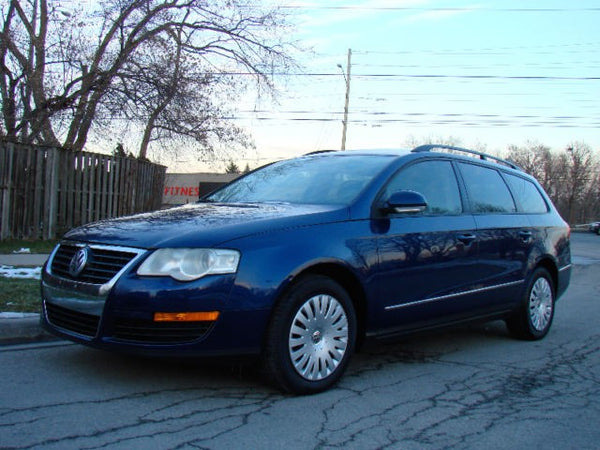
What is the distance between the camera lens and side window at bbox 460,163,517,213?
5610 millimetres

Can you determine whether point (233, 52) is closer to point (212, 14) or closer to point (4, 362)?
point (212, 14)

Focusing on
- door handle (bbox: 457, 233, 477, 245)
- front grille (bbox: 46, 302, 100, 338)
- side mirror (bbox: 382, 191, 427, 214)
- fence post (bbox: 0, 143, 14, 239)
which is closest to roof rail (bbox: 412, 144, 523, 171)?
door handle (bbox: 457, 233, 477, 245)

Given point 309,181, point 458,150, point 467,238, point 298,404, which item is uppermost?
point 458,150

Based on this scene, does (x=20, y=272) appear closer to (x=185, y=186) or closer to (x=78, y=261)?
(x=78, y=261)

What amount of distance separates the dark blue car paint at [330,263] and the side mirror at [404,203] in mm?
103

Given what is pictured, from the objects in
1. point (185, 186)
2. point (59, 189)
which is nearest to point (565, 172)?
point (185, 186)

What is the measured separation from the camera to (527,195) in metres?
A: 6.54

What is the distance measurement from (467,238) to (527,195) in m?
1.70

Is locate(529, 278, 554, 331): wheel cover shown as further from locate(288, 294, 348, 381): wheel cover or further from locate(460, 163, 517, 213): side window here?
locate(288, 294, 348, 381): wheel cover

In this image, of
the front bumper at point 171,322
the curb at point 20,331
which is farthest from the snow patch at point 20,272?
the front bumper at point 171,322

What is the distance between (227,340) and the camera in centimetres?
369

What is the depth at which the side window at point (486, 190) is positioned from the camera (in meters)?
5.61

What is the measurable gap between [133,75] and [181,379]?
42.1 ft

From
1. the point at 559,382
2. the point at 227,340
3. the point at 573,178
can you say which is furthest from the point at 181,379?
the point at 573,178
